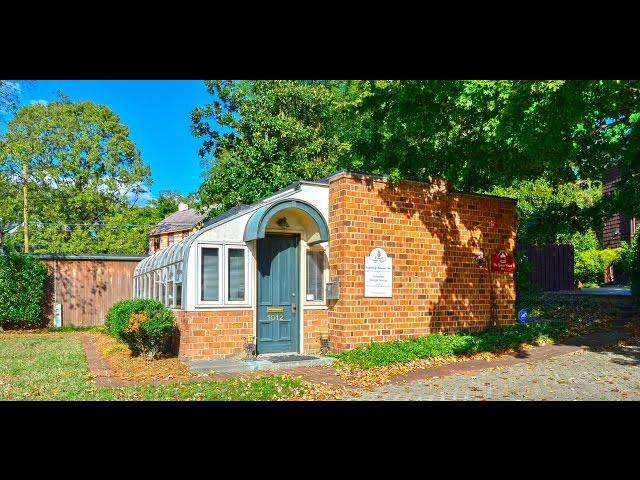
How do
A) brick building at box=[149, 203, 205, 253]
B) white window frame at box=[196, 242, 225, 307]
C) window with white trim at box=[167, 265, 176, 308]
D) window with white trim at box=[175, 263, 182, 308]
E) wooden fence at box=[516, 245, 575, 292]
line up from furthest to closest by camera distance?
brick building at box=[149, 203, 205, 253]
wooden fence at box=[516, 245, 575, 292]
window with white trim at box=[167, 265, 176, 308]
window with white trim at box=[175, 263, 182, 308]
white window frame at box=[196, 242, 225, 307]

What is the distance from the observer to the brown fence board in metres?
20.1

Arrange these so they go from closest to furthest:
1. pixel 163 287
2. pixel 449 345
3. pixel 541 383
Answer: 1. pixel 541 383
2. pixel 449 345
3. pixel 163 287

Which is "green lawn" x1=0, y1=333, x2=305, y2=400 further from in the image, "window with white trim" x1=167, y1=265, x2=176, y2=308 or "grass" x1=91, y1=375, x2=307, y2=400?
"window with white trim" x1=167, y1=265, x2=176, y2=308

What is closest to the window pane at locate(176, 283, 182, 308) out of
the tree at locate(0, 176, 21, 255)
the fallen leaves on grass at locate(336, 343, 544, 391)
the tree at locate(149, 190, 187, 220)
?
the fallen leaves on grass at locate(336, 343, 544, 391)

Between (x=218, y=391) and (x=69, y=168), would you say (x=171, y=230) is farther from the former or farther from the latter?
(x=218, y=391)

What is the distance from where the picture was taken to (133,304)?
11219 millimetres

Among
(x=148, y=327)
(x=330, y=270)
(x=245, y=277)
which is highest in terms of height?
(x=330, y=270)

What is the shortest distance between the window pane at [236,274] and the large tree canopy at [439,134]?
3.73 metres

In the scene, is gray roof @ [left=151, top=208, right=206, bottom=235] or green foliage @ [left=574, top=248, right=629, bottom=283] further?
gray roof @ [left=151, top=208, right=206, bottom=235]

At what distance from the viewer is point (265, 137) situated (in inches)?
800

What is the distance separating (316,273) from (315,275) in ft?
0.16

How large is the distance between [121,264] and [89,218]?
16.7 meters

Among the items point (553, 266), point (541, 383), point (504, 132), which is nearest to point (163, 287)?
point (504, 132)

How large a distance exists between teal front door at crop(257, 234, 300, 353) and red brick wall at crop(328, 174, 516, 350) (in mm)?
766
